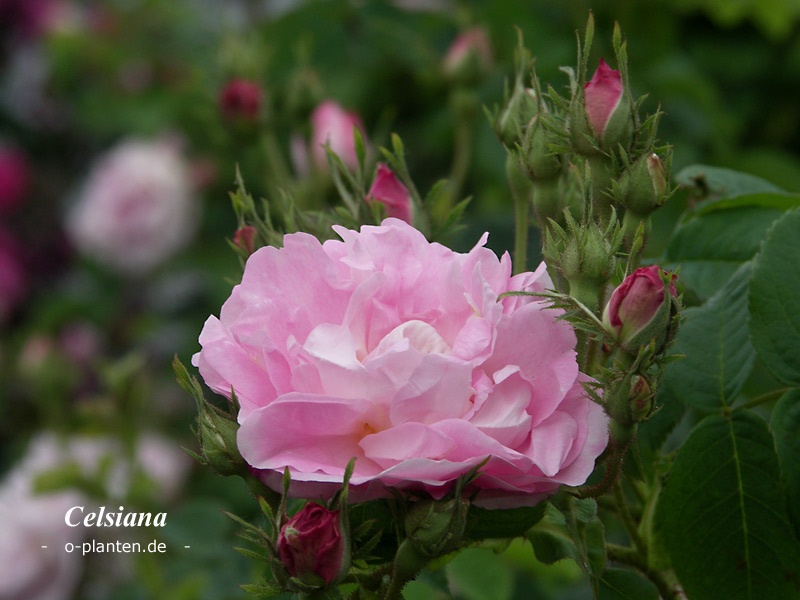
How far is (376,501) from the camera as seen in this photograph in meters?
0.46

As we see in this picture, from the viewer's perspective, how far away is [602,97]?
47 cm

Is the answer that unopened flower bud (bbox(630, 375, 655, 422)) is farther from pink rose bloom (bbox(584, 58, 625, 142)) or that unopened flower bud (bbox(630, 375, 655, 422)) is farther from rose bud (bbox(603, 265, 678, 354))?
pink rose bloom (bbox(584, 58, 625, 142))

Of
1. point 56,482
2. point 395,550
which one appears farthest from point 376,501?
point 56,482

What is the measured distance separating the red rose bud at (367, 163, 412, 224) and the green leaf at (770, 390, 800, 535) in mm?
229

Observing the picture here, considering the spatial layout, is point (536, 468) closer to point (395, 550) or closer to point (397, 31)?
point (395, 550)

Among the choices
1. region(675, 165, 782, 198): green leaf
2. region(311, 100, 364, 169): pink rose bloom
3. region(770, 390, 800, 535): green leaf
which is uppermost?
region(675, 165, 782, 198): green leaf

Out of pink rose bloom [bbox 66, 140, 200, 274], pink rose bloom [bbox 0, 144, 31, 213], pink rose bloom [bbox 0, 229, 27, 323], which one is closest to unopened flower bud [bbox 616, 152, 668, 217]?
pink rose bloom [bbox 66, 140, 200, 274]

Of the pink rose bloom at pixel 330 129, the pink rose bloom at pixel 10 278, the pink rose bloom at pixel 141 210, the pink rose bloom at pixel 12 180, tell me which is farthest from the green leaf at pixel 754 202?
the pink rose bloom at pixel 12 180

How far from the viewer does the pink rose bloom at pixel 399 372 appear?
1.34ft

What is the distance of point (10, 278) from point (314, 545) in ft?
5.97

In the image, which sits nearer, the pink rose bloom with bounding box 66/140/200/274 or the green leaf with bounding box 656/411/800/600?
the green leaf with bounding box 656/411/800/600

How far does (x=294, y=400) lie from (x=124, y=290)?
5.73ft

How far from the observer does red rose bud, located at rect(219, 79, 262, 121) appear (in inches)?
40.4

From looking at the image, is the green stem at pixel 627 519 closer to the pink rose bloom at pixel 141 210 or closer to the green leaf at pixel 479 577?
the green leaf at pixel 479 577
